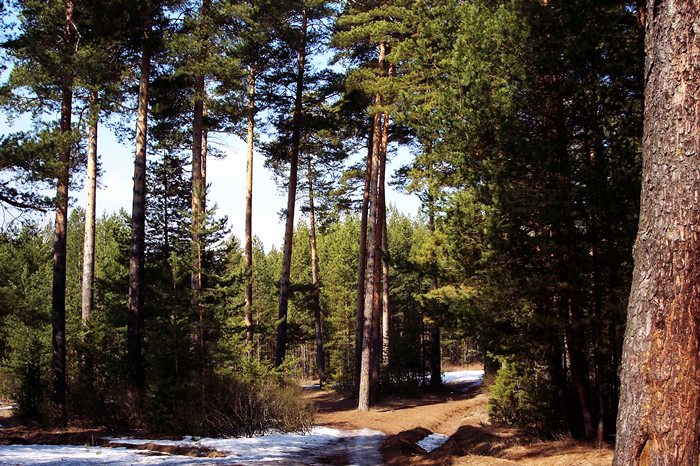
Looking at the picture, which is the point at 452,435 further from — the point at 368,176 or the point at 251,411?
the point at 368,176

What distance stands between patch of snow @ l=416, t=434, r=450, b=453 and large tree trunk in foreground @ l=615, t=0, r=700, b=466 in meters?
9.26

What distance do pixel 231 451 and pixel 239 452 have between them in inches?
6.1

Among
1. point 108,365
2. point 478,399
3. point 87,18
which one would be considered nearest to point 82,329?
point 108,365

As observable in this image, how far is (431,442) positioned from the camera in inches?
548

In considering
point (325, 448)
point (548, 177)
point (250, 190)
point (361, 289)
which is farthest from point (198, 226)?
point (361, 289)

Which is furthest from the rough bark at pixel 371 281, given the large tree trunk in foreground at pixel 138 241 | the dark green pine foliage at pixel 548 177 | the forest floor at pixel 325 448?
the dark green pine foliage at pixel 548 177

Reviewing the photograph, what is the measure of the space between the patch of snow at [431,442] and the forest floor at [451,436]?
67mm

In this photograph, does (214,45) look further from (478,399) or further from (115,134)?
(478,399)

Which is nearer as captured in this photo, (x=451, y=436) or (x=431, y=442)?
(x=451, y=436)

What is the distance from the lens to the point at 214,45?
16031 mm

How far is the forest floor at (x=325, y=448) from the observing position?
9078 mm

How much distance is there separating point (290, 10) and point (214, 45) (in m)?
5.68

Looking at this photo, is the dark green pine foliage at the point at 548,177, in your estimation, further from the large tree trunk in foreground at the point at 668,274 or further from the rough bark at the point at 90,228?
the rough bark at the point at 90,228

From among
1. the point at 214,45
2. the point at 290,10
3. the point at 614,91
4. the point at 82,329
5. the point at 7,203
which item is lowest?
the point at 82,329
